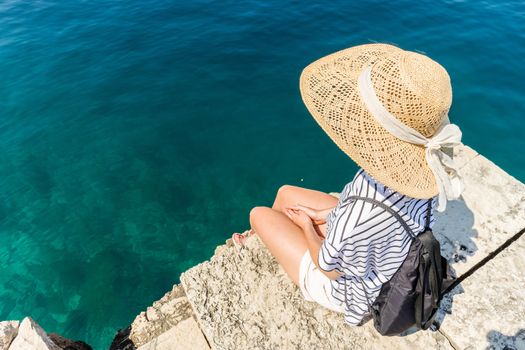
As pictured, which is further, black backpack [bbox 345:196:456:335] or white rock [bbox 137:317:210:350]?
white rock [bbox 137:317:210:350]

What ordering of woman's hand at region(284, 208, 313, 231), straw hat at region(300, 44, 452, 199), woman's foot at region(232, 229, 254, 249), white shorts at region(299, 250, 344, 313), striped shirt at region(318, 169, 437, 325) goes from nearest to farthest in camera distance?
1. straw hat at region(300, 44, 452, 199)
2. striped shirt at region(318, 169, 437, 325)
3. white shorts at region(299, 250, 344, 313)
4. woman's hand at region(284, 208, 313, 231)
5. woman's foot at region(232, 229, 254, 249)

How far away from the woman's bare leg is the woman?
1.50ft

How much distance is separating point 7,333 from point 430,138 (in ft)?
12.3

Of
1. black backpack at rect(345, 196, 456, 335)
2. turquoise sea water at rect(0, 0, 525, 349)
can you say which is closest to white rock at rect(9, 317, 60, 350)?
turquoise sea water at rect(0, 0, 525, 349)

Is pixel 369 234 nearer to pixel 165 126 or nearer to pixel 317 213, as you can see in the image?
pixel 317 213

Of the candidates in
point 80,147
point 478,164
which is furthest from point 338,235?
point 80,147

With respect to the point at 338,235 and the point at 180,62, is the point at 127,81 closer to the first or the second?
the point at 180,62

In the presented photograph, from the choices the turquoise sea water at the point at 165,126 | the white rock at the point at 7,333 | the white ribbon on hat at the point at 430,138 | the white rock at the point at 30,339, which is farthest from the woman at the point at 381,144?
the turquoise sea water at the point at 165,126

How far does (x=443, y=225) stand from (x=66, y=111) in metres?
7.68

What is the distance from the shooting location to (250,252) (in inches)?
122

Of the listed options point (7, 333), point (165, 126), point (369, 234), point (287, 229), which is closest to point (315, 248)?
point (287, 229)

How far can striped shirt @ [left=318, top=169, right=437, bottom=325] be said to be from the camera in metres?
1.81

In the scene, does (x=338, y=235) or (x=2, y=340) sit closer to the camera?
(x=338, y=235)

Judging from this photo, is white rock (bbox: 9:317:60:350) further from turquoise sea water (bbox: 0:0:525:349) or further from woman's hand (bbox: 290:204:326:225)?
woman's hand (bbox: 290:204:326:225)
